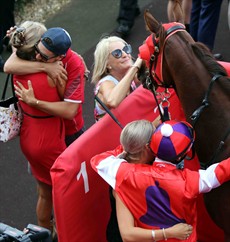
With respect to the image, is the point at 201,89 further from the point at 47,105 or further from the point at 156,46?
the point at 47,105

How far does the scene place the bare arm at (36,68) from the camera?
12.1 ft

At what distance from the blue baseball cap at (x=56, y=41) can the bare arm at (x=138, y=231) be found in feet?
3.83

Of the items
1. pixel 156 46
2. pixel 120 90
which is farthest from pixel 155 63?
pixel 120 90

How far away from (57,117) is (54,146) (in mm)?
217

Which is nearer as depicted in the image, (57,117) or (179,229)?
(179,229)

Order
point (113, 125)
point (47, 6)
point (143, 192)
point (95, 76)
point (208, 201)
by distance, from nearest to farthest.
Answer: point (143, 192)
point (208, 201)
point (113, 125)
point (95, 76)
point (47, 6)

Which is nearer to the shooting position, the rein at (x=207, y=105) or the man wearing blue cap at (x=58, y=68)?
the rein at (x=207, y=105)

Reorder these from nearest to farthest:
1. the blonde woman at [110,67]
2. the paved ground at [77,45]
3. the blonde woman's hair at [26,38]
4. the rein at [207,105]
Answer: the rein at [207,105]
the blonde woman's hair at [26,38]
the blonde woman at [110,67]
the paved ground at [77,45]

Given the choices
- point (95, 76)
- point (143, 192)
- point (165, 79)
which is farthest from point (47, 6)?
point (143, 192)

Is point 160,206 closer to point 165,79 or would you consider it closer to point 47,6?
point 165,79

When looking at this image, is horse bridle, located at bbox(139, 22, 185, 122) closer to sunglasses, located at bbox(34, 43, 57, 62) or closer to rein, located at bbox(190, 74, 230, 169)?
rein, located at bbox(190, 74, 230, 169)

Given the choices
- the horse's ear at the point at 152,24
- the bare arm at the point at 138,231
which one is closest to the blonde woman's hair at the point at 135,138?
the bare arm at the point at 138,231

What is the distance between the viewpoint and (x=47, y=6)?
26.1ft

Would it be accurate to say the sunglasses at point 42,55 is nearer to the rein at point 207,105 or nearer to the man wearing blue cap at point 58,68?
the man wearing blue cap at point 58,68
